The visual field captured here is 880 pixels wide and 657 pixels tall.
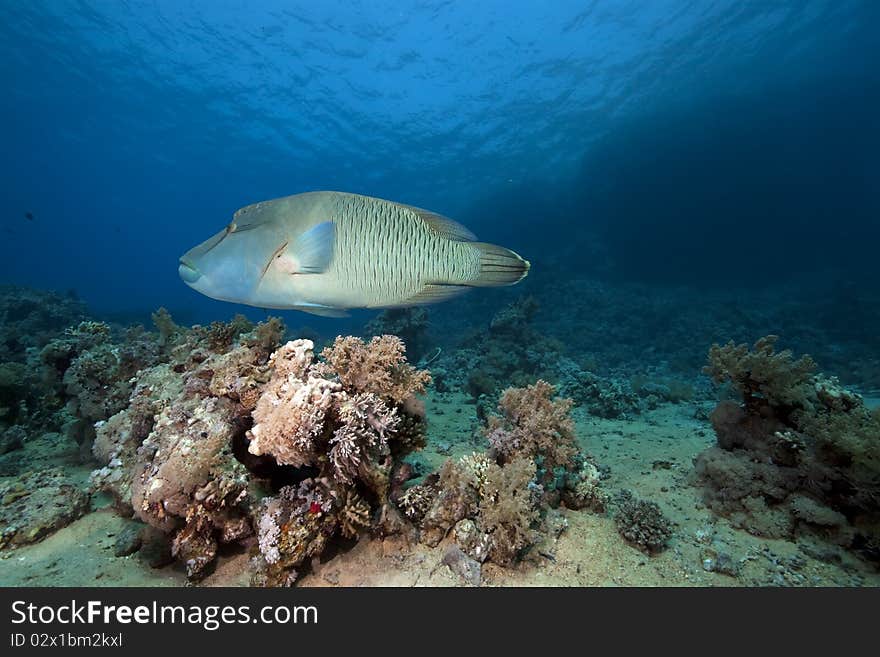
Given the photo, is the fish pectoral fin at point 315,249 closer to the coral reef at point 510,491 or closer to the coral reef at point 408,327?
the coral reef at point 510,491

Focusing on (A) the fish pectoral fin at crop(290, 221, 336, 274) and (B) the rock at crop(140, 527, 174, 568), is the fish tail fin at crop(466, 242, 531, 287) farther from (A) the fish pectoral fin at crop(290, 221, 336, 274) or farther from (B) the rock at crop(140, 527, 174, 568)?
(B) the rock at crop(140, 527, 174, 568)

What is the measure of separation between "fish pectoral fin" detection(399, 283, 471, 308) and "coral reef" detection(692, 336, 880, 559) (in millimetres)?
3385

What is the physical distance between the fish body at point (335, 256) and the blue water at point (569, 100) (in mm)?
26208

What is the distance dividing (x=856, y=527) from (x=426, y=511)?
3.42 metres

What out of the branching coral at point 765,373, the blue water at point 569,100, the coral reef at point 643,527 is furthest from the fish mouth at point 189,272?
the blue water at point 569,100

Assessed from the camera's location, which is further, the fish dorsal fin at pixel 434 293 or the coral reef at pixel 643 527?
the coral reef at pixel 643 527

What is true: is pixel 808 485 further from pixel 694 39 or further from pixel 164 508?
pixel 694 39

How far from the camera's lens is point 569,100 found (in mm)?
36844

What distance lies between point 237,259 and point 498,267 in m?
1.39

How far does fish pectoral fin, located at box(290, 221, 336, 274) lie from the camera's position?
75.8 inches

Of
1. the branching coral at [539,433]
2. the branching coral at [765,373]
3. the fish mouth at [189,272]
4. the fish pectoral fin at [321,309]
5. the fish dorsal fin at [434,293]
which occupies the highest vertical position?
the fish mouth at [189,272]

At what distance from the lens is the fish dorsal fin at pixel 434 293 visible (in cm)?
210

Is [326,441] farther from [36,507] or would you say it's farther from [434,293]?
[36,507]

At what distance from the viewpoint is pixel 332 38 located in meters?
34.9
